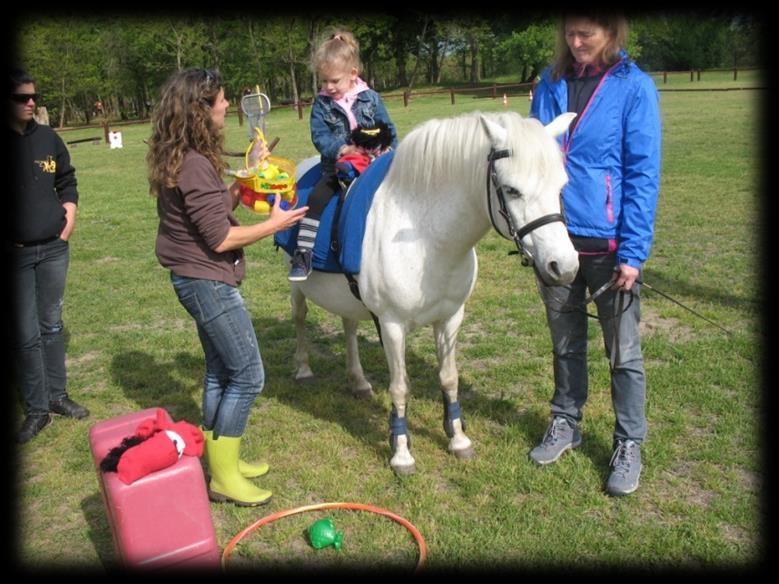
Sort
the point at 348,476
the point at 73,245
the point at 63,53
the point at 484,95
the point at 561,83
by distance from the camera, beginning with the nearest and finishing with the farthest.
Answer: the point at 561,83
the point at 348,476
the point at 73,245
the point at 484,95
the point at 63,53

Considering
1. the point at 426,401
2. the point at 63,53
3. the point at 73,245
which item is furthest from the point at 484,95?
the point at 426,401

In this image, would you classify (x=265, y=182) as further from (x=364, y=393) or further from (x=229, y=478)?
(x=364, y=393)

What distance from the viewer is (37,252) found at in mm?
4316

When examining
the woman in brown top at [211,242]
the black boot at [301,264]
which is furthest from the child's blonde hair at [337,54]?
the black boot at [301,264]

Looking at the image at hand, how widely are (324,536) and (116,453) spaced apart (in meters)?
1.08

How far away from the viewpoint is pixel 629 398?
11.8ft

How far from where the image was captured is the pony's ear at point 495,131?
2.95m

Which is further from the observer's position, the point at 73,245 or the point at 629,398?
the point at 73,245

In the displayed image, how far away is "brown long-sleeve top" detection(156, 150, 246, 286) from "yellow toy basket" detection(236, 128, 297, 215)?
157 mm

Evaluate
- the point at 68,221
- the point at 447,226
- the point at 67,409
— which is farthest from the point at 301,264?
the point at 67,409

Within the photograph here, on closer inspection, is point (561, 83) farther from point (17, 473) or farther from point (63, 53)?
point (63, 53)

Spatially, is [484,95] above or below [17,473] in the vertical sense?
above

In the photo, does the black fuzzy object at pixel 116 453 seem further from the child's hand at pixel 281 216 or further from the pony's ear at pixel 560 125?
the pony's ear at pixel 560 125

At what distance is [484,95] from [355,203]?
130 feet
